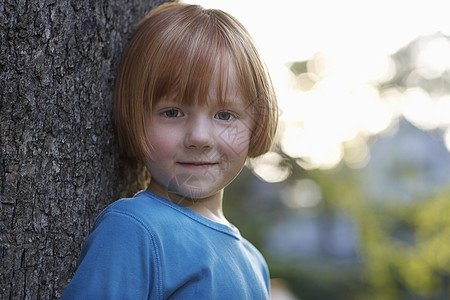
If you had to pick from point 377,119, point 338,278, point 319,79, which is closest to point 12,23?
point 338,278

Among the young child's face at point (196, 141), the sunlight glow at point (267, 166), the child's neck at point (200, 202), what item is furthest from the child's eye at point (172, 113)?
the sunlight glow at point (267, 166)

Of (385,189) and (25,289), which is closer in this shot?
(25,289)

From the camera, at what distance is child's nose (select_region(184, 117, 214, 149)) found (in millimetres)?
1106

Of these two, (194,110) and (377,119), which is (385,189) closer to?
(377,119)

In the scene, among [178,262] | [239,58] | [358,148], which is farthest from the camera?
[358,148]

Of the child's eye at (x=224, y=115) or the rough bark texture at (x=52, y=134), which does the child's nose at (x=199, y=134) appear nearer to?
the child's eye at (x=224, y=115)

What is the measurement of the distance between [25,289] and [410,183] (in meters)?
7.72

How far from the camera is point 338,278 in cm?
784

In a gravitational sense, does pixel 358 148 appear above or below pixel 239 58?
below

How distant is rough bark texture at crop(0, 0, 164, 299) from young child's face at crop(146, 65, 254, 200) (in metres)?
0.18

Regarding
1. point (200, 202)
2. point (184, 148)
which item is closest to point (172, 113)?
point (184, 148)

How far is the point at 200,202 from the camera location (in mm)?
1243

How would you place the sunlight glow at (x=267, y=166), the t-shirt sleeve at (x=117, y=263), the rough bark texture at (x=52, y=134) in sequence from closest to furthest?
the t-shirt sleeve at (x=117, y=263) < the rough bark texture at (x=52, y=134) < the sunlight glow at (x=267, y=166)

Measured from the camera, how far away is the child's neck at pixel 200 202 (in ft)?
3.93
